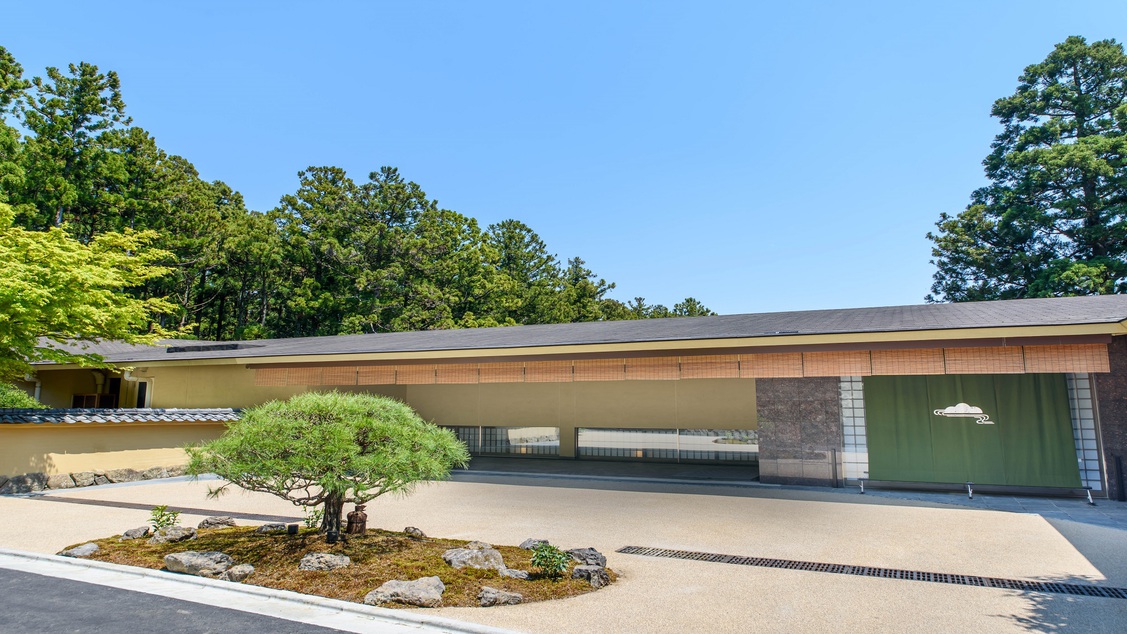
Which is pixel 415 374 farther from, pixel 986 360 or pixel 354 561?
pixel 986 360

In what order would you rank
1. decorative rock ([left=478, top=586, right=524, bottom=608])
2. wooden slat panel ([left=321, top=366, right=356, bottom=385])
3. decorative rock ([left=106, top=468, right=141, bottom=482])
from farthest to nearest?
wooden slat panel ([left=321, top=366, right=356, bottom=385]), decorative rock ([left=106, top=468, right=141, bottom=482]), decorative rock ([left=478, top=586, right=524, bottom=608])

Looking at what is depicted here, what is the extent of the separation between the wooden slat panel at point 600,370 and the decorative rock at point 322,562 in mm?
9105

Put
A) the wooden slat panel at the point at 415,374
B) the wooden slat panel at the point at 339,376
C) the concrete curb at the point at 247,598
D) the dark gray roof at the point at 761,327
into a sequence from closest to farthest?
the concrete curb at the point at 247,598 → the dark gray roof at the point at 761,327 → the wooden slat panel at the point at 415,374 → the wooden slat panel at the point at 339,376

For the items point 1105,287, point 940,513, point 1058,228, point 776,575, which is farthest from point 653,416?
point 1058,228

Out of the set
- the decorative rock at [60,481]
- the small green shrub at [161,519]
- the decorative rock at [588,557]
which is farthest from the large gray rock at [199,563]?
the decorative rock at [60,481]

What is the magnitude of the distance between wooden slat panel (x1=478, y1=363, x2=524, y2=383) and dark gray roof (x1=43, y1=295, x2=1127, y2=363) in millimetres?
704

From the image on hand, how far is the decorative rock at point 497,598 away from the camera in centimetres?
690

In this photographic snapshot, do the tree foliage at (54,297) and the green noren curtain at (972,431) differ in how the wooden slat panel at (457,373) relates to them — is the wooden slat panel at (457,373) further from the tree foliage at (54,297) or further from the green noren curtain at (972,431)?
the green noren curtain at (972,431)

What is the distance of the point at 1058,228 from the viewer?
40.0m

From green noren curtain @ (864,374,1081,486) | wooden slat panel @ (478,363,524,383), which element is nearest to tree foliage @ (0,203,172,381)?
wooden slat panel @ (478,363,524,383)

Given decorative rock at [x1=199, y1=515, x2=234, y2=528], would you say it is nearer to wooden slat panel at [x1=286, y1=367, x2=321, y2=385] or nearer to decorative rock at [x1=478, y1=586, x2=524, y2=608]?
decorative rock at [x1=478, y1=586, x2=524, y2=608]

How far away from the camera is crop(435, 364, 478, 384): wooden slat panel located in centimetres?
1805

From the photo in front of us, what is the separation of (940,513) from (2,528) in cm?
1708

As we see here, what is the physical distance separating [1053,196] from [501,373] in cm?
4142
